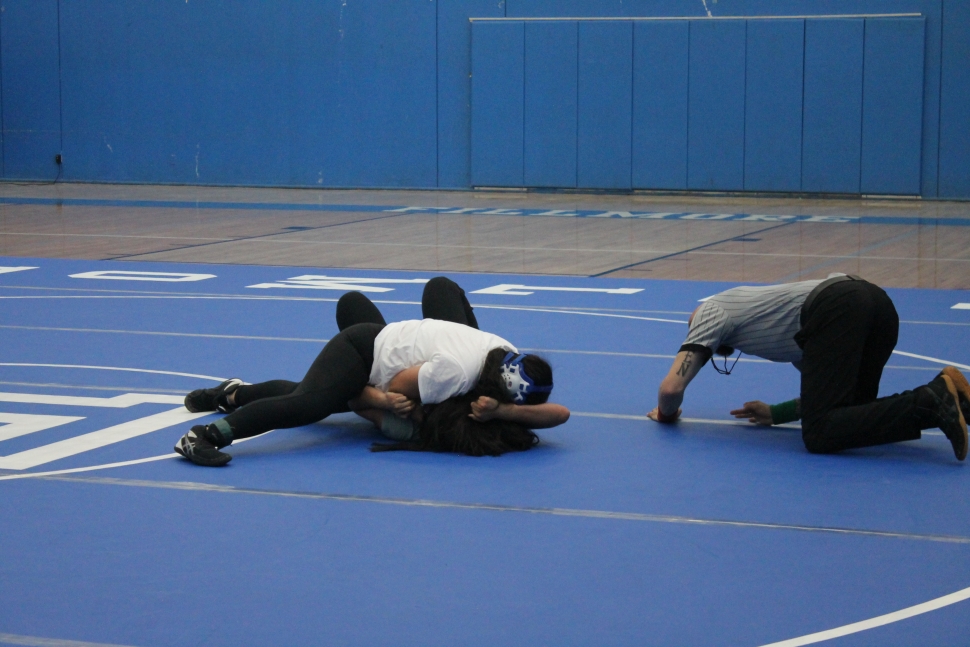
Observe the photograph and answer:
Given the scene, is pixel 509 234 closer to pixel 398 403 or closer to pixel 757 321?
pixel 757 321

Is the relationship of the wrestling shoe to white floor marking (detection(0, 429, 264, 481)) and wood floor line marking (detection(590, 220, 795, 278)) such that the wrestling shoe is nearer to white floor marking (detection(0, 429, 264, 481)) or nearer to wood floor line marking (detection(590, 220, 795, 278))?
white floor marking (detection(0, 429, 264, 481))

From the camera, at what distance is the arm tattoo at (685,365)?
5664 millimetres

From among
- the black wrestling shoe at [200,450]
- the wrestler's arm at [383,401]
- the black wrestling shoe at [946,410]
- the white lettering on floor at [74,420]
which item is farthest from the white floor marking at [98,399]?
the black wrestling shoe at [946,410]

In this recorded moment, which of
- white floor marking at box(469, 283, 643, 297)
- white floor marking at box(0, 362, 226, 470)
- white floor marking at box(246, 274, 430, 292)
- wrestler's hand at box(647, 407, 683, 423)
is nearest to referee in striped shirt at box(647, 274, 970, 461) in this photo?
wrestler's hand at box(647, 407, 683, 423)

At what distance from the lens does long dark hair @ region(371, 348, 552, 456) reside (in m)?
5.27

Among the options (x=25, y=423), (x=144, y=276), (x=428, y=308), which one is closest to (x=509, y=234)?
(x=144, y=276)

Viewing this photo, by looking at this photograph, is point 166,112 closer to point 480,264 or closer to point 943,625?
point 480,264

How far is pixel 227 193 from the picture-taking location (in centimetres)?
2225

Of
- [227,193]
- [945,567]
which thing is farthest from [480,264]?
[227,193]

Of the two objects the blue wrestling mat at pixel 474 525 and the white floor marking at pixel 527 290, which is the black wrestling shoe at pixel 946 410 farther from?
the white floor marking at pixel 527 290

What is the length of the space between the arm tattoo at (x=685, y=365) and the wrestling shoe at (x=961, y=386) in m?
1.10

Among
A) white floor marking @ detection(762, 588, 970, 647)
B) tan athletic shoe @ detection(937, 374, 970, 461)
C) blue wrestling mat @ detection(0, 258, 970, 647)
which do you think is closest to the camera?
white floor marking @ detection(762, 588, 970, 647)

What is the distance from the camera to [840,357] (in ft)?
17.3

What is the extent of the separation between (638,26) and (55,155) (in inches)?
470
